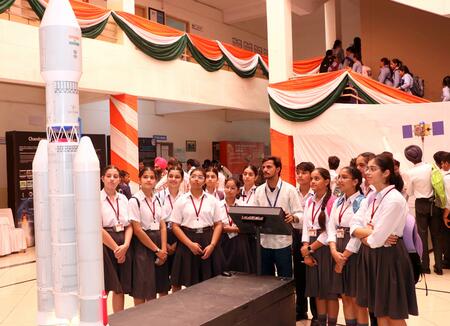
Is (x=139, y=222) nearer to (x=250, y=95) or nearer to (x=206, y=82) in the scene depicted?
(x=206, y=82)

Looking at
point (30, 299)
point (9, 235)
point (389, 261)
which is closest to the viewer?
point (389, 261)

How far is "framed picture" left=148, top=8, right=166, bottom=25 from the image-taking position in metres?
12.3

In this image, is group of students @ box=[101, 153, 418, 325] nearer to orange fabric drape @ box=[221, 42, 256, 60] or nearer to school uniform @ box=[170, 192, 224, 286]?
school uniform @ box=[170, 192, 224, 286]

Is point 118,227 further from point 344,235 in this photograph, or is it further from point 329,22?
point 329,22

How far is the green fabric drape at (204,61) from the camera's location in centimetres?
A: 999

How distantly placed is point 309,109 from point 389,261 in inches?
264

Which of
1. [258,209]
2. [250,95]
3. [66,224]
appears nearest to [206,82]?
[250,95]

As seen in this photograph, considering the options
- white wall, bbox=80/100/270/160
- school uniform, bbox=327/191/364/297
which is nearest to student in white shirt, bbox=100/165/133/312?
school uniform, bbox=327/191/364/297

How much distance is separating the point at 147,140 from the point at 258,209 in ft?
30.1

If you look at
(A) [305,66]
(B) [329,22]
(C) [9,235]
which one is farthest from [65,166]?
(B) [329,22]

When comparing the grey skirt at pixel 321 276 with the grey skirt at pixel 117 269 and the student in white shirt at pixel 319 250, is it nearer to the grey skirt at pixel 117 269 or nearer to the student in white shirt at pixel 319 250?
the student in white shirt at pixel 319 250

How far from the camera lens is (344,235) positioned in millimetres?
3932

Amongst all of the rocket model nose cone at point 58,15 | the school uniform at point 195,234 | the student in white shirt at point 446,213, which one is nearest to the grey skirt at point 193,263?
the school uniform at point 195,234

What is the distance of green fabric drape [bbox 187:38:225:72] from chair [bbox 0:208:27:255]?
15.6 ft
